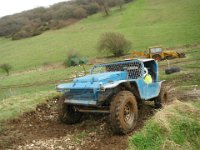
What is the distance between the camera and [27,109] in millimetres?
11836

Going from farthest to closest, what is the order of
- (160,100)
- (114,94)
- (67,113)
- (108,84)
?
(160,100) < (67,113) < (114,94) < (108,84)

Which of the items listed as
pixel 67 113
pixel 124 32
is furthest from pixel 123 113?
pixel 124 32

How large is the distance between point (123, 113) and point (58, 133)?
1.89 meters

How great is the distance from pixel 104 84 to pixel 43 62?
151 feet

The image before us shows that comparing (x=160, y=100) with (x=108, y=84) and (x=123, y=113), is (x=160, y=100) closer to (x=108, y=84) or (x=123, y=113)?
(x=123, y=113)

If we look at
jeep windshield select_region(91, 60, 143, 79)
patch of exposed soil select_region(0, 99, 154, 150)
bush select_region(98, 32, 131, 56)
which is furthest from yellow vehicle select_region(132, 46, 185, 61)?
jeep windshield select_region(91, 60, 143, 79)

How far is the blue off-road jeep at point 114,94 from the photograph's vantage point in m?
8.88

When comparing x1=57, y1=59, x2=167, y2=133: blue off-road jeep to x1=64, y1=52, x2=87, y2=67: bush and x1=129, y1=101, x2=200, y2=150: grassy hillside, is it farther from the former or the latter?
x1=64, y1=52, x2=87, y2=67: bush

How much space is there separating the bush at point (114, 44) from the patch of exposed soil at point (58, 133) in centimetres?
3443

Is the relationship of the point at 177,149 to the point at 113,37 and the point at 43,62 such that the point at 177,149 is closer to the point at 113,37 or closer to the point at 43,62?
the point at 113,37

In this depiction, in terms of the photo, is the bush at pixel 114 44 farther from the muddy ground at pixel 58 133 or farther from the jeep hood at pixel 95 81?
the jeep hood at pixel 95 81

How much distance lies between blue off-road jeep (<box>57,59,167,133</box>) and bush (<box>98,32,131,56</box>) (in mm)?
34688

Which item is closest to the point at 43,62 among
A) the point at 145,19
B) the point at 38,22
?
the point at 145,19

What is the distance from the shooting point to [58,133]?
9.63 metres
